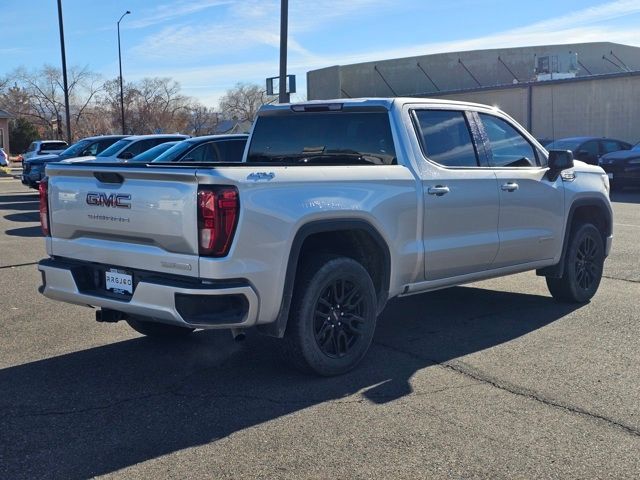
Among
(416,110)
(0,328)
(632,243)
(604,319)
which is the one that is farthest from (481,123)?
(632,243)

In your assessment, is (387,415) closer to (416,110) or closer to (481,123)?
(416,110)

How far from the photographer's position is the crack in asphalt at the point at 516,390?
4539 millimetres

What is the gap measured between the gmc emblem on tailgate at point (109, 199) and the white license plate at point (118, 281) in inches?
17.5

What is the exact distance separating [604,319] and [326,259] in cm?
316

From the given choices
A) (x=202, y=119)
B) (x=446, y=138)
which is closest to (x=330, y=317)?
(x=446, y=138)

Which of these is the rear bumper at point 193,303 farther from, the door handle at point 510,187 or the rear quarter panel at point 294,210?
the door handle at point 510,187

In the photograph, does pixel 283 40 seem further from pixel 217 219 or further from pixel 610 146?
pixel 217 219

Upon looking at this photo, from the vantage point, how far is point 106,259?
5141mm

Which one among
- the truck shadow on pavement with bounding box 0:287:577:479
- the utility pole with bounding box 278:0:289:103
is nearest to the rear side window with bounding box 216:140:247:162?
the utility pole with bounding box 278:0:289:103

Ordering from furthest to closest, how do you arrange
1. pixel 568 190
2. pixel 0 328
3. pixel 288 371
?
pixel 568 190 < pixel 0 328 < pixel 288 371

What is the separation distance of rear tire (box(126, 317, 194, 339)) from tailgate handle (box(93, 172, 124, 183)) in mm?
1470

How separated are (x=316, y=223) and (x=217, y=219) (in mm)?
770

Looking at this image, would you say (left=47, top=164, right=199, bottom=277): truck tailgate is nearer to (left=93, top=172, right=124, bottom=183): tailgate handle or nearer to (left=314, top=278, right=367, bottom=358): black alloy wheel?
(left=93, top=172, right=124, bottom=183): tailgate handle

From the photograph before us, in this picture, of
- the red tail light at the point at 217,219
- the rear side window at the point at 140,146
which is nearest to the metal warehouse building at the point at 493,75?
the rear side window at the point at 140,146
